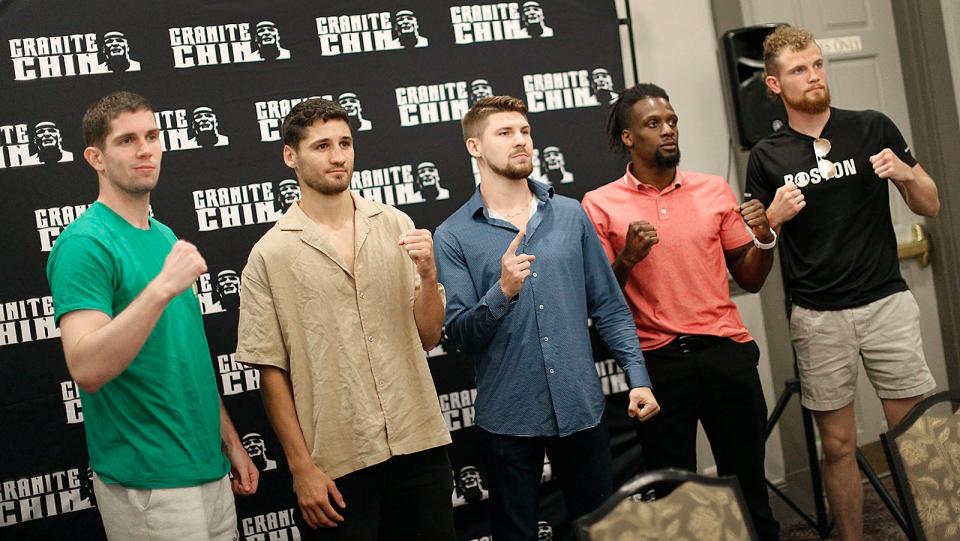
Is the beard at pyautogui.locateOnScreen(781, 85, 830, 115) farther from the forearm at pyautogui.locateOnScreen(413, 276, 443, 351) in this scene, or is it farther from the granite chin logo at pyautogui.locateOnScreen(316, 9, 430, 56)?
the forearm at pyautogui.locateOnScreen(413, 276, 443, 351)

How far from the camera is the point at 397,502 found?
2398 millimetres

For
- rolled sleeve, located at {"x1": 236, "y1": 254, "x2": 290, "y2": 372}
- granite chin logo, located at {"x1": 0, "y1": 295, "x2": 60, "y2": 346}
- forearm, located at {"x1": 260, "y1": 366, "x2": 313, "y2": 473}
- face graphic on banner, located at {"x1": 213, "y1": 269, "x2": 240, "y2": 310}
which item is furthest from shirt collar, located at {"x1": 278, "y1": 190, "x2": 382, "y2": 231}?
granite chin logo, located at {"x1": 0, "y1": 295, "x2": 60, "y2": 346}

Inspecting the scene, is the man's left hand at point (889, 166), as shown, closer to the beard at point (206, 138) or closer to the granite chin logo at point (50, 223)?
the beard at point (206, 138)

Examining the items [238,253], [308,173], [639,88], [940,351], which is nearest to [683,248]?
[639,88]

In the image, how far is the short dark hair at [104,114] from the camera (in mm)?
2225

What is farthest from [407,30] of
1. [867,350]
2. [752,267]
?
[867,350]

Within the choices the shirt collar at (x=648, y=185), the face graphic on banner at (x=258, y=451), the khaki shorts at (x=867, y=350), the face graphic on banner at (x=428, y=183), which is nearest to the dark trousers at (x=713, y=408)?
the khaki shorts at (x=867, y=350)

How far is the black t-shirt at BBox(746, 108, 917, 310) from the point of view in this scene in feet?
9.90

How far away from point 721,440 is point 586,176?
3.93 feet

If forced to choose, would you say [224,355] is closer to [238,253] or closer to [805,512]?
[238,253]

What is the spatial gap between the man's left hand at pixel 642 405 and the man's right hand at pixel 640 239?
1.55ft

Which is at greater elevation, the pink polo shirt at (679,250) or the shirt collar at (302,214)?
the shirt collar at (302,214)

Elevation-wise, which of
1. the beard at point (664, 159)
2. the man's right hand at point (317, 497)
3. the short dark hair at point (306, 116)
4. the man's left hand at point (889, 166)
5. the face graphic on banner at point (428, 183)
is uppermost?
the short dark hair at point (306, 116)

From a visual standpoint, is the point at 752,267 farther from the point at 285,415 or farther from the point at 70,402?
the point at 70,402
